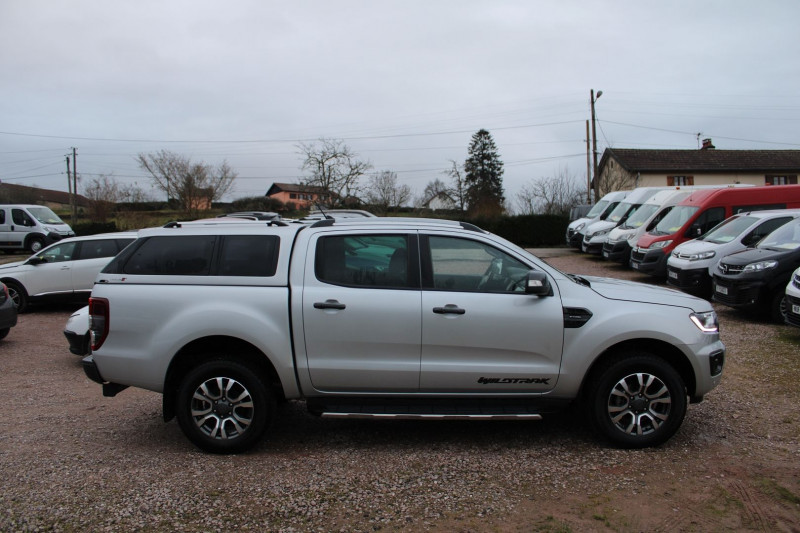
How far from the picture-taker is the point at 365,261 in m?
4.80

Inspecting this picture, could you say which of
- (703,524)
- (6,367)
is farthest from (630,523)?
(6,367)

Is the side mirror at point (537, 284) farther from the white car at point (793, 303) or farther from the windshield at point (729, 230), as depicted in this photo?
the windshield at point (729, 230)

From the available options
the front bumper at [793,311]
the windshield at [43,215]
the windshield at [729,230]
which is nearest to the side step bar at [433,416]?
the front bumper at [793,311]

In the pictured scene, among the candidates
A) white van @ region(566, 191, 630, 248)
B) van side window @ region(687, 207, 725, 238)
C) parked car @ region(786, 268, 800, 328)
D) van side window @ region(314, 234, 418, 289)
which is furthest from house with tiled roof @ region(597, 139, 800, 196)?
van side window @ region(314, 234, 418, 289)

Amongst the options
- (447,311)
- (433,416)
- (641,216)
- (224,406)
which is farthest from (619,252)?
(224,406)

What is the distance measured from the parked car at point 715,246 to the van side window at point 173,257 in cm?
916

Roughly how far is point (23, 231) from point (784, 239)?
27.6m

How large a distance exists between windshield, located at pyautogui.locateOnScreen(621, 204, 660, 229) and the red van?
2.90m

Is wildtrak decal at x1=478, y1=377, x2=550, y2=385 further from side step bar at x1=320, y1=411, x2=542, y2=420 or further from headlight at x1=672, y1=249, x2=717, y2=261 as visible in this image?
headlight at x1=672, y1=249, x2=717, y2=261

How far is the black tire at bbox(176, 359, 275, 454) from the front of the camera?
4.65 metres

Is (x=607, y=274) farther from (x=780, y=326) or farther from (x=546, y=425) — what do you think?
(x=546, y=425)

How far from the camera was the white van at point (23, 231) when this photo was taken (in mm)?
25938

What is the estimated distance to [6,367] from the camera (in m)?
8.31

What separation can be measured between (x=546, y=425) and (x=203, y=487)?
2901 millimetres
